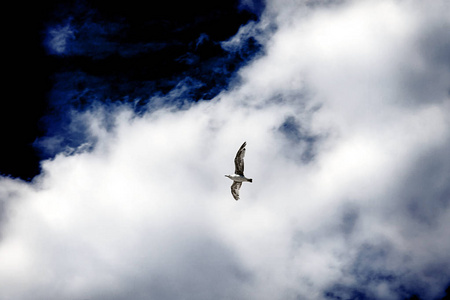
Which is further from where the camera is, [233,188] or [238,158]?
[233,188]

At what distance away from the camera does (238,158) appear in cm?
5350

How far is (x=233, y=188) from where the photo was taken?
59.0 m

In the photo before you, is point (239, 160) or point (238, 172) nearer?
point (239, 160)

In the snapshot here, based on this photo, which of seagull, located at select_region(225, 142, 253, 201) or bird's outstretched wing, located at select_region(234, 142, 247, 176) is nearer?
bird's outstretched wing, located at select_region(234, 142, 247, 176)

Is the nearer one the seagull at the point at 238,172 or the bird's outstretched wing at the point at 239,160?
the bird's outstretched wing at the point at 239,160

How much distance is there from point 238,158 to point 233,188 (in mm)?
7940

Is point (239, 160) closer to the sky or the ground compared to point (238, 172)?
closer to the sky
